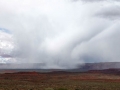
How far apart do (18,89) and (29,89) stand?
2.61m

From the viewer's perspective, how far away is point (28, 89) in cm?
5588

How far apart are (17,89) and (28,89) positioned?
262 cm

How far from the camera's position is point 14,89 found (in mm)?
54969

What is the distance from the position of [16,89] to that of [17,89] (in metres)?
0.23

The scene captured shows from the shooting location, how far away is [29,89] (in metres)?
55.9

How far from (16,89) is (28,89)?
2.84 metres

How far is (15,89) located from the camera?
55.0m

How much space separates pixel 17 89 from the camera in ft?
180

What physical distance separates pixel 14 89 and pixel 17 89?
698 millimetres

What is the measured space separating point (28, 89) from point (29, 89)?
24cm

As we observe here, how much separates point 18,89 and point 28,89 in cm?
238

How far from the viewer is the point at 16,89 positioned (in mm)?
54969

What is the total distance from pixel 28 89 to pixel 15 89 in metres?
3.06
